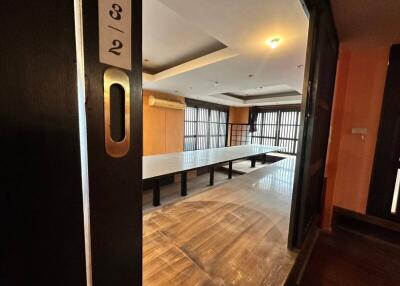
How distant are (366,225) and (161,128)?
16.4 feet

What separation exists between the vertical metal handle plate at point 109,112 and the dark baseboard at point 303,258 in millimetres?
1387

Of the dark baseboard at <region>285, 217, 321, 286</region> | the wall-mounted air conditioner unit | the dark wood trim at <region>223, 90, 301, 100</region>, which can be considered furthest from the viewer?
the dark wood trim at <region>223, 90, 301, 100</region>

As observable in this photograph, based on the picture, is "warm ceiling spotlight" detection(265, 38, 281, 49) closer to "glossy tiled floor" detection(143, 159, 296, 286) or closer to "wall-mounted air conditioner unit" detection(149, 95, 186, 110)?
"glossy tiled floor" detection(143, 159, 296, 286)

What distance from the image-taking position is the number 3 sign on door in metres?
0.35

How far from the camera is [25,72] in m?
0.25

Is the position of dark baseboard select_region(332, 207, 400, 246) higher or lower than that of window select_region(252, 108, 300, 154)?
lower

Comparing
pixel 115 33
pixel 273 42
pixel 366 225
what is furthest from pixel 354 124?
pixel 115 33

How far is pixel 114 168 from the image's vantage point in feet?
1.26

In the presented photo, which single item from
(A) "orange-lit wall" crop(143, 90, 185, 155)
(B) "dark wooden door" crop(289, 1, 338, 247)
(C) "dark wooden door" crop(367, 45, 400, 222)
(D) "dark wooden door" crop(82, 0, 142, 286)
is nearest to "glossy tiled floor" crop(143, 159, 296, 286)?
(B) "dark wooden door" crop(289, 1, 338, 247)

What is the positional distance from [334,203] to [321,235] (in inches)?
19.3

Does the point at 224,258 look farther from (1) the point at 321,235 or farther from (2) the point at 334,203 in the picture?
(2) the point at 334,203

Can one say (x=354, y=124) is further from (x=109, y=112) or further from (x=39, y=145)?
(x=39, y=145)

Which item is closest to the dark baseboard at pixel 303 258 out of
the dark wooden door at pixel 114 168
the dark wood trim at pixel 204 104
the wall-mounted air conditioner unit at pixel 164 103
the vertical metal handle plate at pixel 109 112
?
the dark wooden door at pixel 114 168

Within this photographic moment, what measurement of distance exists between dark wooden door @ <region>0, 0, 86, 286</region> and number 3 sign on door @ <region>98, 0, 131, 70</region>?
56 mm
